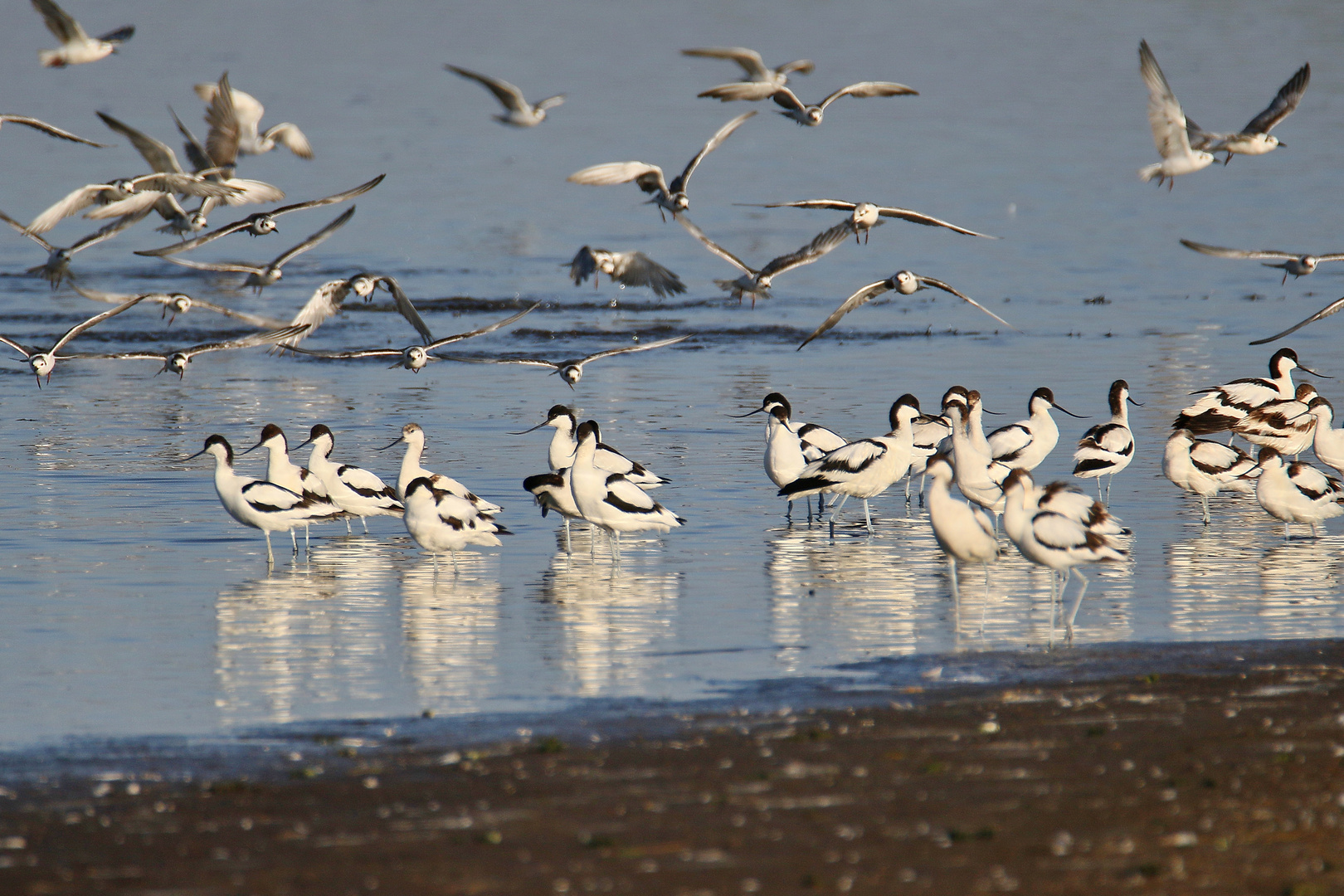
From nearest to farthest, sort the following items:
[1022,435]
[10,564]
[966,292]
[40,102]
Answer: [10,564], [1022,435], [966,292], [40,102]

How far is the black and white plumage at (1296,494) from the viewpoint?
13258mm

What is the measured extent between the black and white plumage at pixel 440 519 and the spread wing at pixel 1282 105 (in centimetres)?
993

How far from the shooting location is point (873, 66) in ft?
283

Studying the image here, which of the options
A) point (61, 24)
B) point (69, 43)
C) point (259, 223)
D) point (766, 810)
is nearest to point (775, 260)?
point (259, 223)

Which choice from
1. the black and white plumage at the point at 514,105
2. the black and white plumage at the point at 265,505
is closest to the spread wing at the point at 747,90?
the black and white plumage at the point at 514,105

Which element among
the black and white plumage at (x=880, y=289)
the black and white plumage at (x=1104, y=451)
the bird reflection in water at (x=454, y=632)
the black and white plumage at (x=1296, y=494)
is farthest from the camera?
the black and white plumage at (x=880, y=289)

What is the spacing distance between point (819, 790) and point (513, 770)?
1.35 metres

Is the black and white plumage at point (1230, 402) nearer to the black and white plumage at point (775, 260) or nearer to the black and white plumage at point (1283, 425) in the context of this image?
the black and white plumage at point (1283, 425)

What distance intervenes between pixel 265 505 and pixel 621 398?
352 inches

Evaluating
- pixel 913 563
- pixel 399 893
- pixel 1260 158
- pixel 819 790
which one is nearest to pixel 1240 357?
Answer: pixel 913 563

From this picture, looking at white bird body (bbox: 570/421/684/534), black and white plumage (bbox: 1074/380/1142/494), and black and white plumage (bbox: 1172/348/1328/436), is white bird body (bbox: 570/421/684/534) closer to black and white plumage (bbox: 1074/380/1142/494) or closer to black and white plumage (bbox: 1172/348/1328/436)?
black and white plumage (bbox: 1074/380/1142/494)

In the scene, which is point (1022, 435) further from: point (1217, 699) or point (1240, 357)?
point (1240, 357)

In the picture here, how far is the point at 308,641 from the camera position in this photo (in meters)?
10.1

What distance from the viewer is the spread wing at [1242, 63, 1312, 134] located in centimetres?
1773
